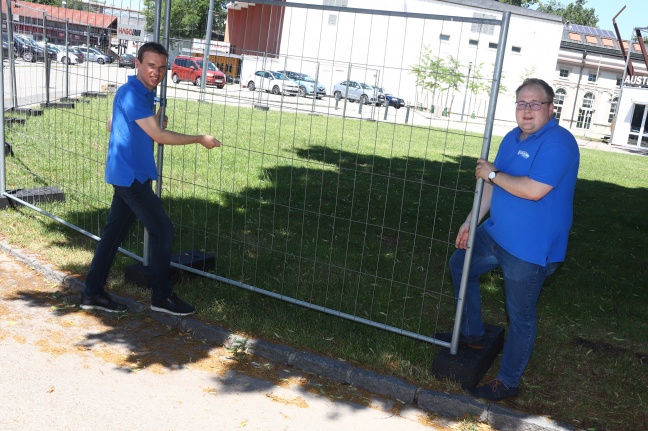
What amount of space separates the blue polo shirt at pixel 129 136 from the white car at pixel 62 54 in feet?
10.0

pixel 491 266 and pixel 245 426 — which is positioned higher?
pixel 491 266

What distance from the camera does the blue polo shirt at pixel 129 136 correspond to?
474 centimetres

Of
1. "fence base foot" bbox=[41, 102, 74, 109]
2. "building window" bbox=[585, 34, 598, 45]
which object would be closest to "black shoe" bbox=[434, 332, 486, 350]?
"fence base foot" bbox=[41, 102, 74, 109]

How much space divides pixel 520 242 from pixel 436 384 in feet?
3.94

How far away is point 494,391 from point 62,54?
268 inches

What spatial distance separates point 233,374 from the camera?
453cm

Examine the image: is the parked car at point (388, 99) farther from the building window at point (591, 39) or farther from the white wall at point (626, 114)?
the building window at point (591, 39)

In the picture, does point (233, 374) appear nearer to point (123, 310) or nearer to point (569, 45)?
point (123, 310)

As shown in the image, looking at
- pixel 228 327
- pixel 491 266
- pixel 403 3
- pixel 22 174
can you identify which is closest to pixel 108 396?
pixel 228 327

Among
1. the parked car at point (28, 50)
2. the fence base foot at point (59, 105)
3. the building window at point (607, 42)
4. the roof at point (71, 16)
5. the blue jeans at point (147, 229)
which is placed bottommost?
the blue jeans at point (147, 229)

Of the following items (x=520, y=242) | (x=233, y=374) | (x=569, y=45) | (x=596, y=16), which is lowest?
(x=233, y=374)

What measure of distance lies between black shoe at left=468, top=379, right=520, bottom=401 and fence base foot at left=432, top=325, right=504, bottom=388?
0.08 meters

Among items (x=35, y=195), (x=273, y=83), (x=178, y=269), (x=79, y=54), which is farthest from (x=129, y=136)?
(x=35, y=195)

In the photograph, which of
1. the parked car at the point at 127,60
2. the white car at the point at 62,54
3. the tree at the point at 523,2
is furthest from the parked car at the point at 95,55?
the tree at the point at 523,2
